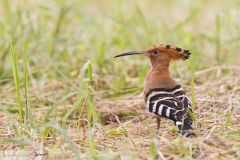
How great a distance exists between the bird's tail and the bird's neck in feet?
1.88

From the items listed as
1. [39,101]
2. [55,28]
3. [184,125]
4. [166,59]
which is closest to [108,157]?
[184,125]

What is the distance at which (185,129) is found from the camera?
3957 mm

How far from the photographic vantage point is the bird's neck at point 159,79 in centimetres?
461

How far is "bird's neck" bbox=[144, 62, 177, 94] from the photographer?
4.61 m

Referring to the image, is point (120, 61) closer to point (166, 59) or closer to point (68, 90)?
point (68, 90)

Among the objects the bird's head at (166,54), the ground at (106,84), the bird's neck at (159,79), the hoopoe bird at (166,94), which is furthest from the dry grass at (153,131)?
the bird's head at (166,54)

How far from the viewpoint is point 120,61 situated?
6.30 metres

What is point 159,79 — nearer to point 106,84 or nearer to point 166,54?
point 166,54


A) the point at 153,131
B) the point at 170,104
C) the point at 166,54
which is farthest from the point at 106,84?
the point at 170,104

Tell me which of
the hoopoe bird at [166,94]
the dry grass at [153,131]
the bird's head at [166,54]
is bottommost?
the dry grass at [153,131]

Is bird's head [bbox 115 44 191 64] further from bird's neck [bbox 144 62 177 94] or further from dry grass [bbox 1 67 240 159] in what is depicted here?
dry grass [bbox 1 67 240 159]

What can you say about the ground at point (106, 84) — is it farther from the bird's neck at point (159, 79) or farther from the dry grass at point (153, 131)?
the bird's neck at point (159, 79)

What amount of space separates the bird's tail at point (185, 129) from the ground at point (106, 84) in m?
0.05

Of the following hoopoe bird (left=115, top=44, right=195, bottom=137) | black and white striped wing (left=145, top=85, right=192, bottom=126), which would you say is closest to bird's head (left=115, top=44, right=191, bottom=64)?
hoopoe bird (left=115, top=44, right=195, bottom=137)
